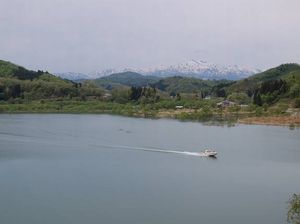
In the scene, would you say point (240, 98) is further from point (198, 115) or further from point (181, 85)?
point (181, 85)

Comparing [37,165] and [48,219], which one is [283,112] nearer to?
[37,165]

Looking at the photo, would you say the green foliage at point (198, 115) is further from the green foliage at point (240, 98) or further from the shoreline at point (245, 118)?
the green foliage at point (240, 98)

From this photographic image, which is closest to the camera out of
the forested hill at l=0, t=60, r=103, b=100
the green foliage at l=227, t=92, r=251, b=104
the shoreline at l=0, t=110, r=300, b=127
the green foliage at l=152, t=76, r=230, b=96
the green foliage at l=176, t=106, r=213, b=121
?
the shoreline at l=0, t=110, r=300, b=127

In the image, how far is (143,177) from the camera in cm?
2759

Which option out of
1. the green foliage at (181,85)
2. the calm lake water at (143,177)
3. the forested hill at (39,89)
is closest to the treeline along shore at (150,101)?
the forested hill at (39,89)

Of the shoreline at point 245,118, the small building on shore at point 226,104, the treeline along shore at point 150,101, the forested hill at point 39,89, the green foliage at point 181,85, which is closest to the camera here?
the shoreline at point 245,118

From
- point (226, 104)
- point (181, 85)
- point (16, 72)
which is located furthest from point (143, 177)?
point (181, 85)

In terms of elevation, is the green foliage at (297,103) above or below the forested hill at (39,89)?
below

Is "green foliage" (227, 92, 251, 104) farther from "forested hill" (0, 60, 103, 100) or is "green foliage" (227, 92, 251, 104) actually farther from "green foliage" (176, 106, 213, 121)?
"forested hill" (0, 60, 103, 100)

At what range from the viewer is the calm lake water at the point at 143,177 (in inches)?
816

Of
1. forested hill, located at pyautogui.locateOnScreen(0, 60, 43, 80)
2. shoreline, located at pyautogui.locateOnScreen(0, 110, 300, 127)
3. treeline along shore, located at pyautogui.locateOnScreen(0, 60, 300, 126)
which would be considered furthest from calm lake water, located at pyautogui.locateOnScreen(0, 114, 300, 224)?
forested hill, located at pyautogui.locateOnScreen(0, 60, 43, 80)

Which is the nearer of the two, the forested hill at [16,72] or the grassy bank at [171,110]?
the grassy bank at [171,110]

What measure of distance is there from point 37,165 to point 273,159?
47.3ft

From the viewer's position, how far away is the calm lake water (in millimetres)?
20719
